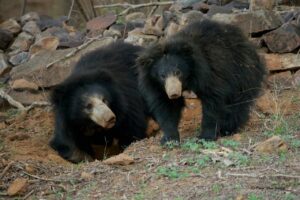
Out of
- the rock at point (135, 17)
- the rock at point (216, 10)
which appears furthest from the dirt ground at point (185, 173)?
the rock at point (135, 17)

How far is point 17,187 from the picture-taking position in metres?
4.60

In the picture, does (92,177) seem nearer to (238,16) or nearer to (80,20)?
(238,16)

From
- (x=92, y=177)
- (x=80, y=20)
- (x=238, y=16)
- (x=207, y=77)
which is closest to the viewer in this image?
(x=92, y=177)

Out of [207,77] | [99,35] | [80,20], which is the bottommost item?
[80,20]

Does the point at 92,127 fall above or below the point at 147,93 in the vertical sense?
below

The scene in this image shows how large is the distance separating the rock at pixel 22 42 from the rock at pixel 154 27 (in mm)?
1863

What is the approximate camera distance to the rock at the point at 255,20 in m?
7.57

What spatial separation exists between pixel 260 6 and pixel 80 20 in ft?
15.2

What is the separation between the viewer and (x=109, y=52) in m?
7.06

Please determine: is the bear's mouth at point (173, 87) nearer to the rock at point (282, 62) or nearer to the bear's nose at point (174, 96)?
the bear's nose at point (174, 96)

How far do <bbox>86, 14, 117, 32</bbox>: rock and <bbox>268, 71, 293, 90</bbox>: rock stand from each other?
8.22 feet

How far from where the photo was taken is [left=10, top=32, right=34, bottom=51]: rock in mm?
9227

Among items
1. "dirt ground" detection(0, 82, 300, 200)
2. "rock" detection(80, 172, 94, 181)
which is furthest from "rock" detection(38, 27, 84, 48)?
"rock" detection(80, 172, 94, 181)

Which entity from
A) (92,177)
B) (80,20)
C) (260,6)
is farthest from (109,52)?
(80,20)
